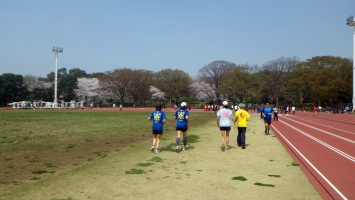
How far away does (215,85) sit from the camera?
92.7 m

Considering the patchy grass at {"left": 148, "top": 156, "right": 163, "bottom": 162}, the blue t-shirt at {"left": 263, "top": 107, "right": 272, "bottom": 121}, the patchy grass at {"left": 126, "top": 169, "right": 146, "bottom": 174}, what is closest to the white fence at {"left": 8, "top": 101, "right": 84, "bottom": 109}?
the blue t-shirt at {"left": 263, "top": 107, "right": 272, "bottom": 121}

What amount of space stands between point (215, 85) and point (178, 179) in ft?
280

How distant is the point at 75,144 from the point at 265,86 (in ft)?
245

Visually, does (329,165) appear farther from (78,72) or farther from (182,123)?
(78,72)

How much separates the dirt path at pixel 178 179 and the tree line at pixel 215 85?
6575cm

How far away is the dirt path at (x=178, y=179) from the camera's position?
6.74m

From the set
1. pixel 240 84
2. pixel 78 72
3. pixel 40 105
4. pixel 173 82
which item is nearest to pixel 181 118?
pixel 240 84

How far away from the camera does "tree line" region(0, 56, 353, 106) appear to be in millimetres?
74688

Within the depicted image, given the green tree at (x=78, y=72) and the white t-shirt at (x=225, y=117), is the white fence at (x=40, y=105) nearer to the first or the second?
the green tree at (x=78, y=72)

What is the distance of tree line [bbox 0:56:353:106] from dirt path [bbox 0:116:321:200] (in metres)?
65.8

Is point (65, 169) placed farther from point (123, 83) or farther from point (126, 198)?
point (123, 83)

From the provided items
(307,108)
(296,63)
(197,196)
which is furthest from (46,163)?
(296,63)

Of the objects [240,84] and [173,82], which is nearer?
[240,84]

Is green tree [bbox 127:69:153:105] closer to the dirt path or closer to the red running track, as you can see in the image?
the red running track
